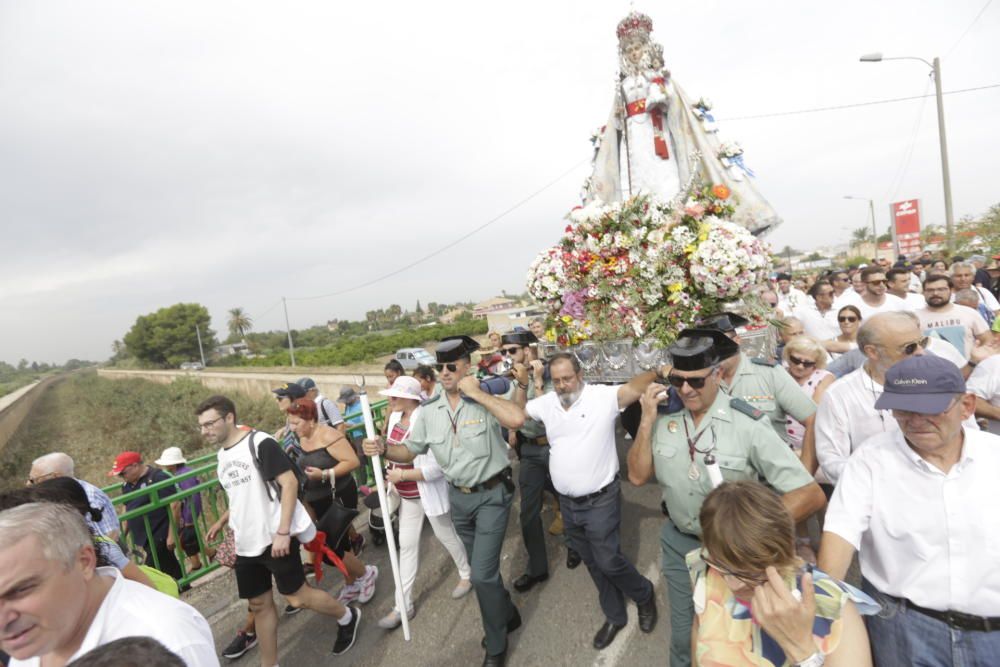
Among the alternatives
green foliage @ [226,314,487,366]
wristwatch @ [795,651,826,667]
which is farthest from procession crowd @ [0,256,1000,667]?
green foliage @ [226,314,487,366]

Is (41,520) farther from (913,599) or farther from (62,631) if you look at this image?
(913,599)

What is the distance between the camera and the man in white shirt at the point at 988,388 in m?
2.81

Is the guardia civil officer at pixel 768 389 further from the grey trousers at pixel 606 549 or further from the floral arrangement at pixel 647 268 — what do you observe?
the grey trousers at pixel 606 549

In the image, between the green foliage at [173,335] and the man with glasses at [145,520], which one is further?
the green foliage at [173,335]

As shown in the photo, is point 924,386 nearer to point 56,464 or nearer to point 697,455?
point 697,455

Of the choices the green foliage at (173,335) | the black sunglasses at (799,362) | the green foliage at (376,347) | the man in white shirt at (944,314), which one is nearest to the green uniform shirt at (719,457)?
the black sunglasses at (799,362)

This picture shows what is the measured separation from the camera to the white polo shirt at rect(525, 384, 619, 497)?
10.3 ft

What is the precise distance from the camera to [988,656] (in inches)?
62.4

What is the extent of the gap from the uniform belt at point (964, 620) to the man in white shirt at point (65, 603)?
8.30 feet

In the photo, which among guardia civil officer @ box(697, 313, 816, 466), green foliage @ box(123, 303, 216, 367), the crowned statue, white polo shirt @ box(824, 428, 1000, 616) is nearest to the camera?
white polo shirt @ box(824, 428, 1000, 616)

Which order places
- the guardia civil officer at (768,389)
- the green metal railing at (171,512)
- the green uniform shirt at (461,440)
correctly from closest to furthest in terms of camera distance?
the guardia civil officer at (768,389), the green uniform shirt at (461,440), the green metal railing at (171,512)

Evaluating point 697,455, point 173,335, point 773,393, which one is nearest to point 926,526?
point 697,455

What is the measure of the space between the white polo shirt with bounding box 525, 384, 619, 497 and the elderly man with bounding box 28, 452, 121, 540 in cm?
274

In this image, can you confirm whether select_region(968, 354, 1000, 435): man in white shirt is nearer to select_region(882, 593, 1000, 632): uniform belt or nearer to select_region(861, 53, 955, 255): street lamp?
select_region(882, 593, 1000, 632): uniform belt
